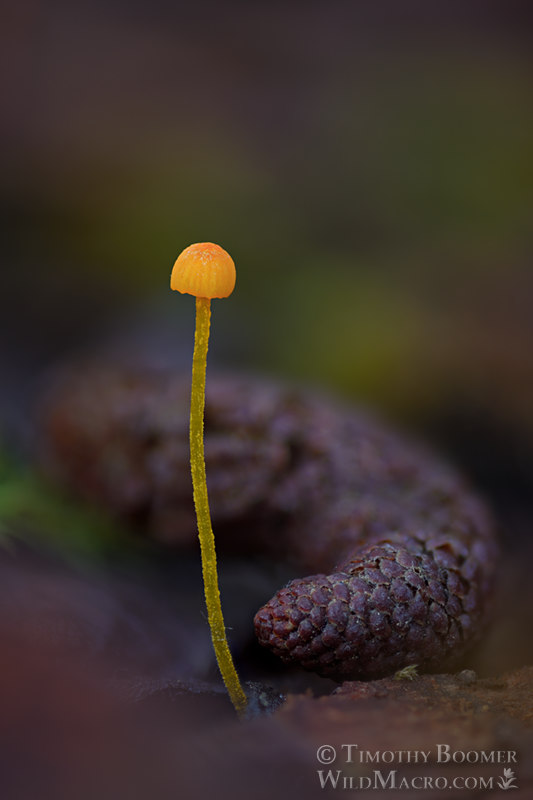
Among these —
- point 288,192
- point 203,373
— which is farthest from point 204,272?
point 288,192

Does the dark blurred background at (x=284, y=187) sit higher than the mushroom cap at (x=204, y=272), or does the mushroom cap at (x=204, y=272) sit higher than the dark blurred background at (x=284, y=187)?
the dark blurred background at (x=284, y=187)

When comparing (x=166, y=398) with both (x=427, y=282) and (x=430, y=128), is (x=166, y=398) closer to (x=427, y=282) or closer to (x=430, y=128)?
(x=427, y=282)

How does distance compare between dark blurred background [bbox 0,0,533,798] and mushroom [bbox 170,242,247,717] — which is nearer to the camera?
mushroom [bbox 170,242,247,717]

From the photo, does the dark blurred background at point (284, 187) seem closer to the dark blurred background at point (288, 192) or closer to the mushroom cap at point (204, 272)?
the dark blurred background at point (288, 192)

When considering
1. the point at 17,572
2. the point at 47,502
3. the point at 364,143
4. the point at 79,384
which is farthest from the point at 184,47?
the point at 17,572

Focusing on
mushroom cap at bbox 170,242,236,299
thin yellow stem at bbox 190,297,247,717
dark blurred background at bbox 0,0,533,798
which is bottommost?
thin yellow stem at bbox 190,297,247,717

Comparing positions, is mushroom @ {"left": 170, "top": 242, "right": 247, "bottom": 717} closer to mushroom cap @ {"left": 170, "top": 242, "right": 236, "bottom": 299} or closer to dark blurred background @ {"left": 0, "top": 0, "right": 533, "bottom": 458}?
mushroom cap @ {"left": 170, "top": 242, "right": 236, "bottom": 299}

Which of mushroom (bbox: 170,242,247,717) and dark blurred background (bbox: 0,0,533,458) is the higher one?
dark blurred background (bbox: 0,0,533,458)

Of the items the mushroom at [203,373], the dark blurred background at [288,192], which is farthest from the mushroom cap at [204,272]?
the dark blurred background at [288,192]

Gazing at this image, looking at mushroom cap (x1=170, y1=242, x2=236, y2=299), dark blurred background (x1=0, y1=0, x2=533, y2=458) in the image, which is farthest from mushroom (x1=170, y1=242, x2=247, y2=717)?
dark blurred background (x1=0, y1=0, x2=533, y2=458)
